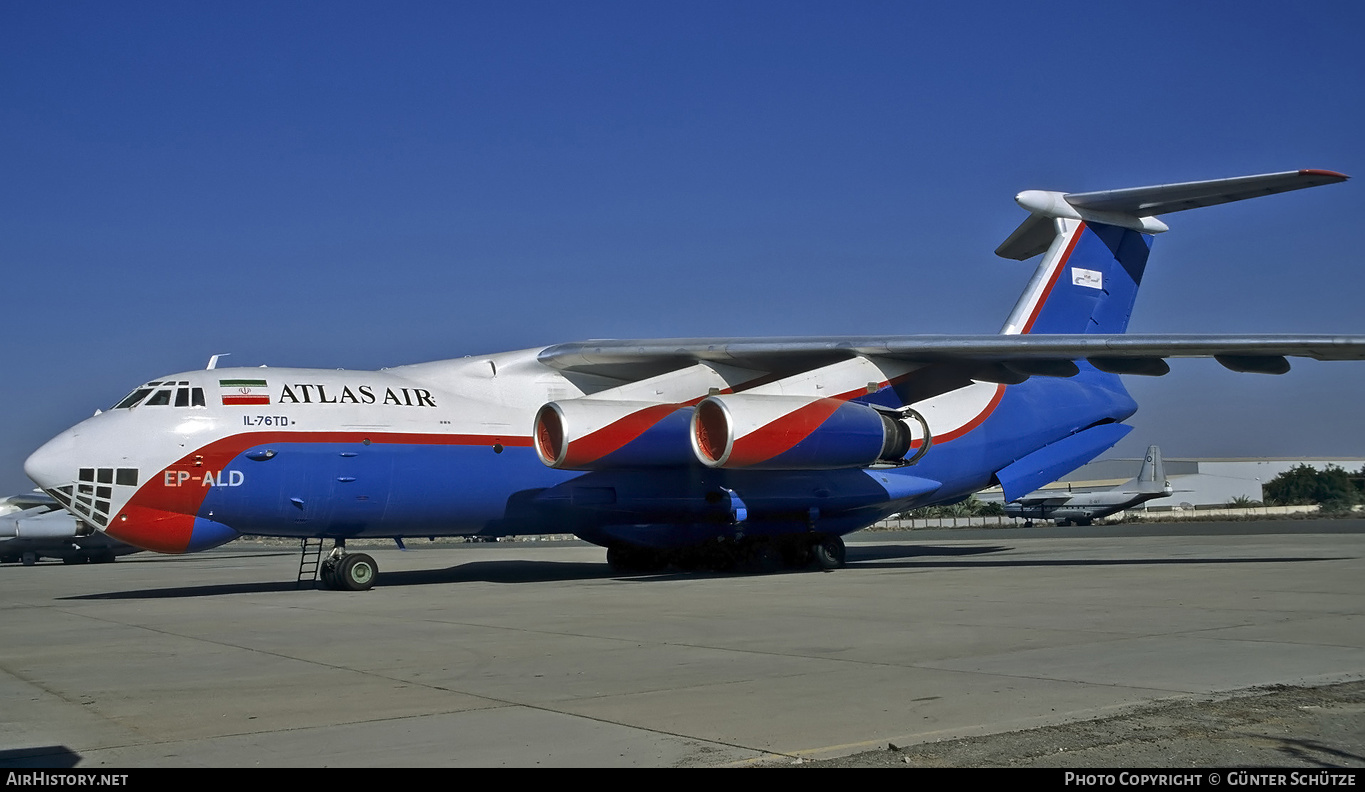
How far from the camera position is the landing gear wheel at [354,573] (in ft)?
41.7

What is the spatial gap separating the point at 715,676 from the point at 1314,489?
6384cm

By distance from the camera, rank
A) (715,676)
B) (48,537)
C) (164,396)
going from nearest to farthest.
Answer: (715,676) → (164,396) → (48,537)

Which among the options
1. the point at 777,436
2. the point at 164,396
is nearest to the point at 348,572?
the point at 164,396

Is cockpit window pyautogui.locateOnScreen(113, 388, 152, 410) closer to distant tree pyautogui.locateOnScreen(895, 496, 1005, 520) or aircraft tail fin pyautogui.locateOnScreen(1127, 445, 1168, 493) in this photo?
aircraft tail fin pyautogui.locateOnScreen(1127, 445, 1168, 493)

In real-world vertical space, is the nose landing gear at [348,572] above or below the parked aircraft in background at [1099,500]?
above

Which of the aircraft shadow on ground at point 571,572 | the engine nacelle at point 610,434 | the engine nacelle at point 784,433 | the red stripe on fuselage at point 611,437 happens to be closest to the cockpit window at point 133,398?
the aircraft shadow on ground at point 571,572

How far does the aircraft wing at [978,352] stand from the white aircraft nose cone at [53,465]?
17.1 ft

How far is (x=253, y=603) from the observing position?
1155 centimetres

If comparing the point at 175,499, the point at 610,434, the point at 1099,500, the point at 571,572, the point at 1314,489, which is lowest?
the point at 1314,489

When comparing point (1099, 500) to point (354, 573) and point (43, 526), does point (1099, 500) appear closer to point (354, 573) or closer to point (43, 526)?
point (43, 526)

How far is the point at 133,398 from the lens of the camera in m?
12.0

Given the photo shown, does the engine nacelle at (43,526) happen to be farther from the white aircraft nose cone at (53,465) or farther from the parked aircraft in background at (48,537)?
the white aircraft nose cone at (53,465)
